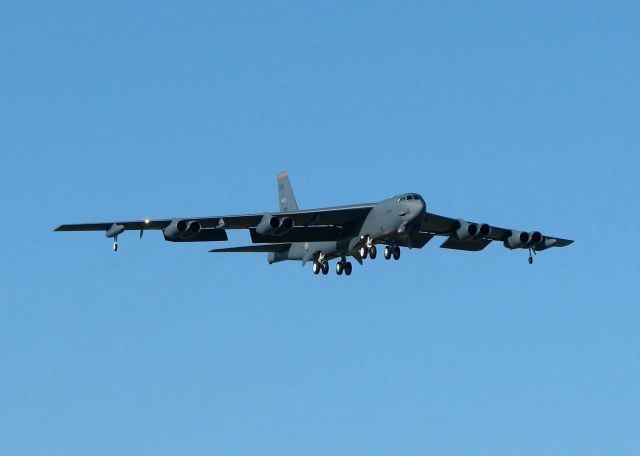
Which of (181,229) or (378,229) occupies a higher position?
(378,229)

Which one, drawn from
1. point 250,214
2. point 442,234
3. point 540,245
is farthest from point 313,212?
point 540,245

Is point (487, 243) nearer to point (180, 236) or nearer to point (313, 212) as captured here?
point (313, 212)

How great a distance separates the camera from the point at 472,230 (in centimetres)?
6519

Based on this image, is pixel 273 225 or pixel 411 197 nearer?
pixel 411 197

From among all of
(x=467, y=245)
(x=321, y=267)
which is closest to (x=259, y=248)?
(x=321, y=267)

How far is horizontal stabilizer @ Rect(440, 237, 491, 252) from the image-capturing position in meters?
67.8

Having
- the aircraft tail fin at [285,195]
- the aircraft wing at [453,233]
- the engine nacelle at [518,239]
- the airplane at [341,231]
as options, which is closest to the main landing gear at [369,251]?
the airplane at [341,231]

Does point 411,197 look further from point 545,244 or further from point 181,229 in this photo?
point 545,244

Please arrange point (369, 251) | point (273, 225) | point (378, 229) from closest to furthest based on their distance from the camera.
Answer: point (273, 225) < point (378, 229) < point (369, 251)

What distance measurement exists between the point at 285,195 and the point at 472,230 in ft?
36.6

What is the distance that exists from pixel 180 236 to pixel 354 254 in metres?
8.26

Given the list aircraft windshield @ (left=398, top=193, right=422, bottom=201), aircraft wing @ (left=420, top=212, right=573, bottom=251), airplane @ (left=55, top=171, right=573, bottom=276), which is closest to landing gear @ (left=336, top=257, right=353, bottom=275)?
airplane @ (left=55, top=171, right=573, bottom=276)

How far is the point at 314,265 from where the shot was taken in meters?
65.9

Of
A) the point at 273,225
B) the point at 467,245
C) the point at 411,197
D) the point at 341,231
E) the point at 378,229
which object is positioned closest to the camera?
the point at 411,197
